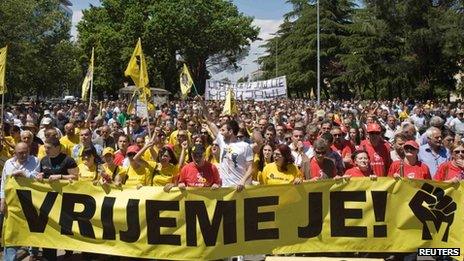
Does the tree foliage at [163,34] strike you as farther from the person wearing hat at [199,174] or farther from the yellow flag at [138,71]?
the person wearing hat at [199,174]

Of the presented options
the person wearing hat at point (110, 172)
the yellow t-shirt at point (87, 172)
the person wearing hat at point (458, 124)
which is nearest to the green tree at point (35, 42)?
the person wearing hat at point (458, 124)

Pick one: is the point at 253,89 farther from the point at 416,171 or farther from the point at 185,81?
the point at 416,171

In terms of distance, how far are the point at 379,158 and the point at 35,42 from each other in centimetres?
2963

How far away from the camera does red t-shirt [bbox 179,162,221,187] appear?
6.97 metres

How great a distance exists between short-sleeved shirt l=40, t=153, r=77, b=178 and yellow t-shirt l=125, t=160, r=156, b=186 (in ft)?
2.25

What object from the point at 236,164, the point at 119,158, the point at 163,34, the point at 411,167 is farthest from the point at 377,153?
the point at 163,34

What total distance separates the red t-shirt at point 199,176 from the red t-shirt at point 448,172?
2606 millimetres

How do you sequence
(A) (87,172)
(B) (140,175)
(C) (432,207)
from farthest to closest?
(A) (87,172) → (B) (140,175) → (C) (432,207)

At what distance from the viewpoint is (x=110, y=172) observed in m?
7.73

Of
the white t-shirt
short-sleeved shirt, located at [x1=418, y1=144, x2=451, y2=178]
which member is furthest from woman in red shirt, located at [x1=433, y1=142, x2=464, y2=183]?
the white t-shirt

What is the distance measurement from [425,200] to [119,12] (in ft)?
180

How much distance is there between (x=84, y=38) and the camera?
200ft

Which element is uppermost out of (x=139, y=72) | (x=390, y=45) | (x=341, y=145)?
(x=390, y=45)

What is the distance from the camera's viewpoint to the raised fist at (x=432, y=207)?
6434mm
